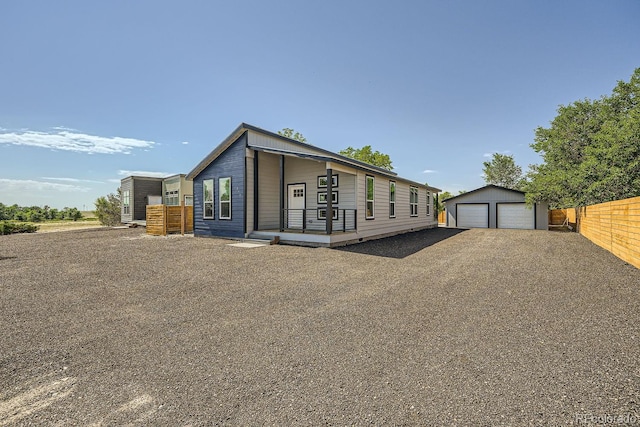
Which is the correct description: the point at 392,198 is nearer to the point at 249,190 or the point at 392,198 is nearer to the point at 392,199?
the point at 392,199

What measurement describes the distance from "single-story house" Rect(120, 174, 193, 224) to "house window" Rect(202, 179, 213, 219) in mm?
9449

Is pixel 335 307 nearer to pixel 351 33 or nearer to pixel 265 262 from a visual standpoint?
pixel 265 262

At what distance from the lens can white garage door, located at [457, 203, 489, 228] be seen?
895 inches

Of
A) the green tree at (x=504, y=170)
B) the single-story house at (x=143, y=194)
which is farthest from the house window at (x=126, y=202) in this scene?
the green tree at (x=504, y=170)

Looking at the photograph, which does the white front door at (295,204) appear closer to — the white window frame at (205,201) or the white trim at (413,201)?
the white window frame at (205,201)

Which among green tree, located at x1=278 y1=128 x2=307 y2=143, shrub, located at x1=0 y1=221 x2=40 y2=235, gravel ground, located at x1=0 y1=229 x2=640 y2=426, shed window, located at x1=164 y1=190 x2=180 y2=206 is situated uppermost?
green tree, located at x1=278 y1=128 x2=307 y2=143

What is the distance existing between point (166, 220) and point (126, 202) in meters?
13.2

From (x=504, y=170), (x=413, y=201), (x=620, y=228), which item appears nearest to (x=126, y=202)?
(x=413, y=201)

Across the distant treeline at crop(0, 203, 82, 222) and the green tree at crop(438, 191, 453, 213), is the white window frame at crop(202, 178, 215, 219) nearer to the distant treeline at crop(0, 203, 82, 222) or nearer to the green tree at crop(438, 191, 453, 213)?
the green tree at crop(438, 191, 453, 213)

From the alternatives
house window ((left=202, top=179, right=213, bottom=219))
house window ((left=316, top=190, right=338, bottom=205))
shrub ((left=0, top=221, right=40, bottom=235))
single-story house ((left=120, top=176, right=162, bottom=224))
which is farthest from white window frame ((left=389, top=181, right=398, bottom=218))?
shrub ((left=0, top=221, right=40, bottom=235))

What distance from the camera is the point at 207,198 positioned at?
14070 mm

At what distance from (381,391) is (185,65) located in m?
14.2

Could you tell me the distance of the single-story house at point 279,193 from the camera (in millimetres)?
12164

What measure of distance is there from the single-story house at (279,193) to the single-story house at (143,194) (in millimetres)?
10098
